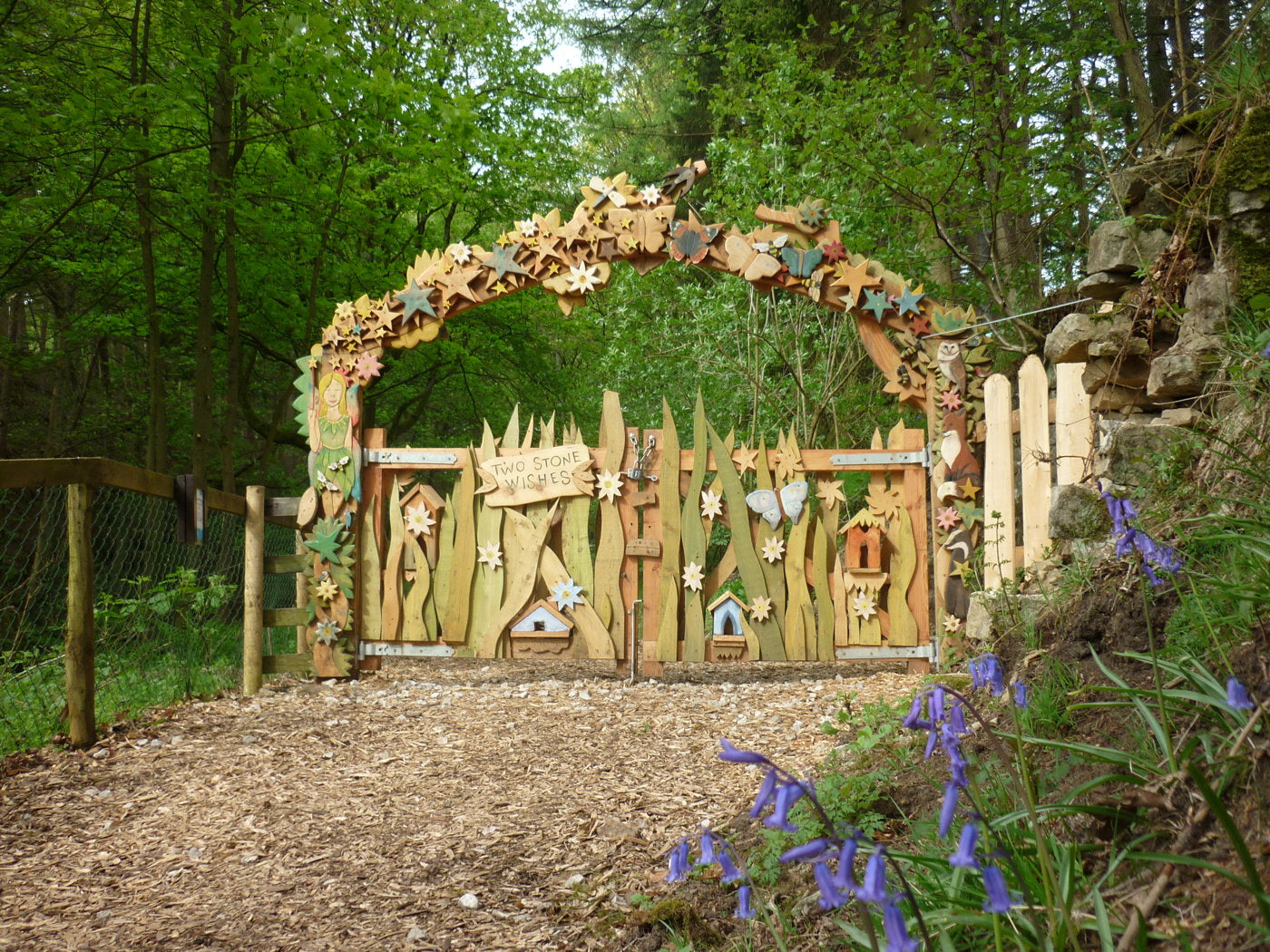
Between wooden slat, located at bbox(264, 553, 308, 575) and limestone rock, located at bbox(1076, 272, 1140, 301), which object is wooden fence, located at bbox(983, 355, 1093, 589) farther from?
wooden slat, located at bbox(264, 553, 308, 575)

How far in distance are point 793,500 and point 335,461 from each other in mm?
3081

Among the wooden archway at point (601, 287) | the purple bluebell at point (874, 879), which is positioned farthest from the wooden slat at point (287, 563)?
the purple bluebell at point (874, 879)

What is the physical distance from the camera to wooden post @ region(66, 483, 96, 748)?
4.03 meters

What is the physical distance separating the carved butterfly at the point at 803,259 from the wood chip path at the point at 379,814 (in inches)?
105

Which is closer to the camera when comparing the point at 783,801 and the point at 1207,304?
the point at 783,801

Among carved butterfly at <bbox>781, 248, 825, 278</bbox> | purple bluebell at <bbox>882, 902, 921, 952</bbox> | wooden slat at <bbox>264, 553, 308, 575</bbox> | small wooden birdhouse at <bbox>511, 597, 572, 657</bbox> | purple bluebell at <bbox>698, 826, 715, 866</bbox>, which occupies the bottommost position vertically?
small wooden birdhouse at <bbox>511, 597, 572, 657</bbox>

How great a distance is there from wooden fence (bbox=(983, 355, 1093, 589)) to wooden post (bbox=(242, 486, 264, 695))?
439cm

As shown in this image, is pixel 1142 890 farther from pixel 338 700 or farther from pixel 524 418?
pixel 524 418

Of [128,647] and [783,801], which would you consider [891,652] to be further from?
[128,647]

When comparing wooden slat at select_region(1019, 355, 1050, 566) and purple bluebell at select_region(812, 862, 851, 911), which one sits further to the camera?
wooden slat at select_region(1019, 355, 1050, 566)

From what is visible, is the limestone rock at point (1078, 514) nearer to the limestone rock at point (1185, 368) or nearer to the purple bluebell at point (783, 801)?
the limestone rock at point (1185, 368)

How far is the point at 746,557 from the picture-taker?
563 centimetres

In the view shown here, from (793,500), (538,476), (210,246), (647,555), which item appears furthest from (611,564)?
(210,246)

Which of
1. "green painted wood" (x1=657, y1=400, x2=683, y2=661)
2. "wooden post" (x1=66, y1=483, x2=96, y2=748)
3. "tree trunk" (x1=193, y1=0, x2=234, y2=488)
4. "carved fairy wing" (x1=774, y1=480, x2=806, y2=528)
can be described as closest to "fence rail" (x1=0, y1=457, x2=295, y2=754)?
"wooden post" (x1=66, y1=483, x2=96, y2=748)
